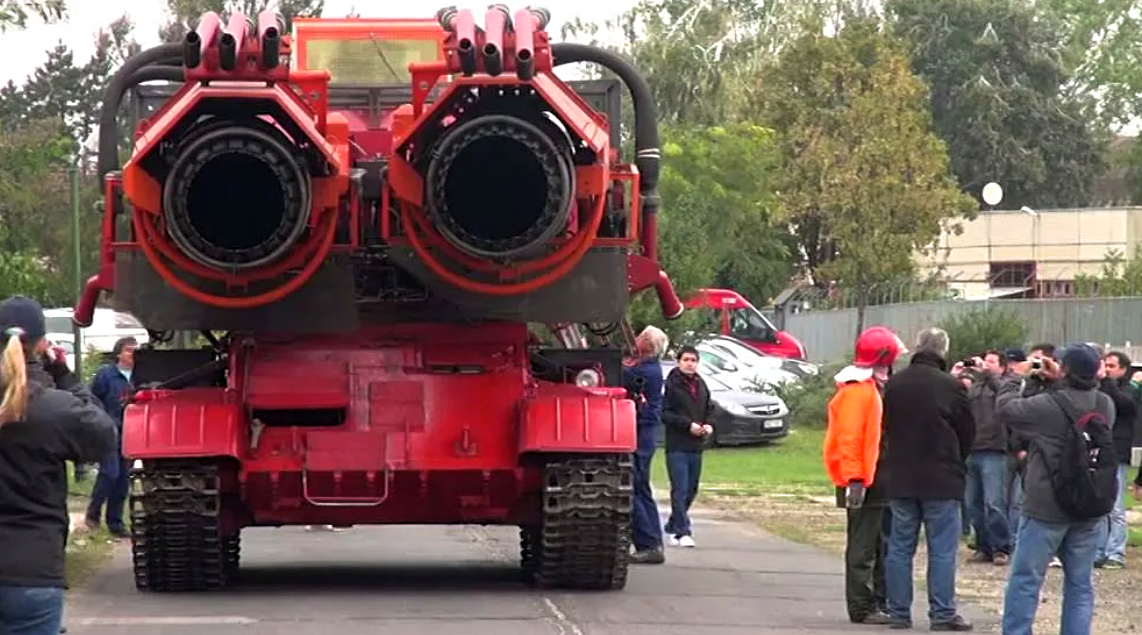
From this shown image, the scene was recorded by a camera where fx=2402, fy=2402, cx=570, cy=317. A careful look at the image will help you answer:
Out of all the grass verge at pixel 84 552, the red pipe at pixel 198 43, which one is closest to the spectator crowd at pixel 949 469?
the red pipe at pixel 198 43

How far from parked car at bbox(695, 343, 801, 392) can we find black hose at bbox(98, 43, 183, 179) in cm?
2027

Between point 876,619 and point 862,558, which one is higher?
point 862,558

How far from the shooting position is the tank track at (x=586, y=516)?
13711mm

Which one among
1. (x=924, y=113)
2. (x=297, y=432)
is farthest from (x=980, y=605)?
(x=924, y=113)

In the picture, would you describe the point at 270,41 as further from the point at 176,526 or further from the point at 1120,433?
the point at 1120,433

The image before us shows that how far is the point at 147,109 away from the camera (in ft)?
45.6

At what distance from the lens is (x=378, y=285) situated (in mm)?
14031

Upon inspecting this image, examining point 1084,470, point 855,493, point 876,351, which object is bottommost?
point 855,493

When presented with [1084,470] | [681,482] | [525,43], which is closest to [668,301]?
[525,43]

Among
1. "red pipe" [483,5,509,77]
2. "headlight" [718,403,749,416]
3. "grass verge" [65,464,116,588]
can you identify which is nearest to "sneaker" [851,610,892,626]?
"red pipe" [483,5,509,77]

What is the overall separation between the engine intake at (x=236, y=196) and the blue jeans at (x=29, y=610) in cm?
474

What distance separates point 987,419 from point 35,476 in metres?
10.5

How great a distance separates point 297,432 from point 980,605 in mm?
4267

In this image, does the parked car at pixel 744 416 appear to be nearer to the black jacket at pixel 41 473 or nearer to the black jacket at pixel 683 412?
the black jacket at pixel 683 412
